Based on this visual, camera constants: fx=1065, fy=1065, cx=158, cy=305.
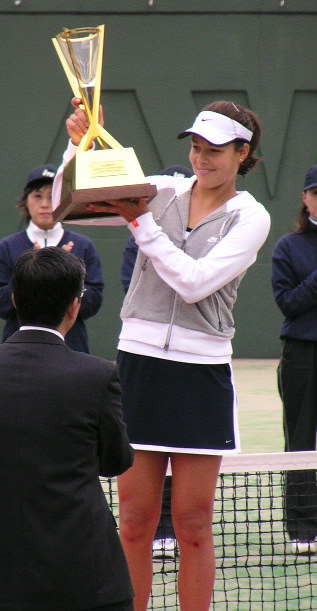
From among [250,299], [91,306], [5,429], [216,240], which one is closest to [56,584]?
[5,429]

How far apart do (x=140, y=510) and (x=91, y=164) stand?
1106 mm

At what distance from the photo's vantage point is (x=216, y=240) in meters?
3.45

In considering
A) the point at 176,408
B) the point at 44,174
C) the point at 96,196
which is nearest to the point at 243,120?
the point at 96,196

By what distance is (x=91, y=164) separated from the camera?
3.25 meters

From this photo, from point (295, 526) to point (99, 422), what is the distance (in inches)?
110

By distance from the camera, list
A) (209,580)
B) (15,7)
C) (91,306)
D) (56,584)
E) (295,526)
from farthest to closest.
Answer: (15,7) → (91,306) → (295,526) → (209,580) → (56,584)

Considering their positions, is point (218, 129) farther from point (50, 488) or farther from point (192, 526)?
point (50, 488)

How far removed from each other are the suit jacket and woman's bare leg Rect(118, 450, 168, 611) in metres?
0.76

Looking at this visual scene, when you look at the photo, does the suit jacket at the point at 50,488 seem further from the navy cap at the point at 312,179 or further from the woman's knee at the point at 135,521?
the navy cap at the point at 312,179

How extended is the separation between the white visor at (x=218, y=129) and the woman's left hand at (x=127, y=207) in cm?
31

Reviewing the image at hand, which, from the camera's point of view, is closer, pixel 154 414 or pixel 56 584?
pixel 56 584

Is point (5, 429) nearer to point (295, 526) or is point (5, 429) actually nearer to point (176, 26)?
point (295, 526)

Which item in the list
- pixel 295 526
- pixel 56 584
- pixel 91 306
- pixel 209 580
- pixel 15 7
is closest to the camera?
pixel 56 584

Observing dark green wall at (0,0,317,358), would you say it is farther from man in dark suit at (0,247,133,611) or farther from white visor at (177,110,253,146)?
man in dark suit at (0,247,133,611)
